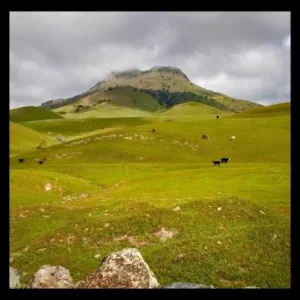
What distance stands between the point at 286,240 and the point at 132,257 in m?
12.7

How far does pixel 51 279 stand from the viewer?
18.8m

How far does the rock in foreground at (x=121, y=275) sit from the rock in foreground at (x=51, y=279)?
9.63 feet

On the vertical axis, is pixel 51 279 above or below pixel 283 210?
below

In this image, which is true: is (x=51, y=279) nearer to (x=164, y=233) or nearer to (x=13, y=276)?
(x=13, y=276)

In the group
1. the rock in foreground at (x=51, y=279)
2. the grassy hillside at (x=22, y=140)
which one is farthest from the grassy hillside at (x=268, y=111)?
the rock in foreground at (x=51, y=279)

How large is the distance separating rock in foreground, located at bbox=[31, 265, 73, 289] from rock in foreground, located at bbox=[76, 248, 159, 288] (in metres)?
2.94

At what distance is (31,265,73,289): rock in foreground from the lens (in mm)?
18484

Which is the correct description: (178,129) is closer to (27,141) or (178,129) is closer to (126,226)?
(27,141)

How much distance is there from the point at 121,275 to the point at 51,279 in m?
4.63

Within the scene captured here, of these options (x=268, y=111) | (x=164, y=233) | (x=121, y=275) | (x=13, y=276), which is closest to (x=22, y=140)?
(x=268, y=111)
